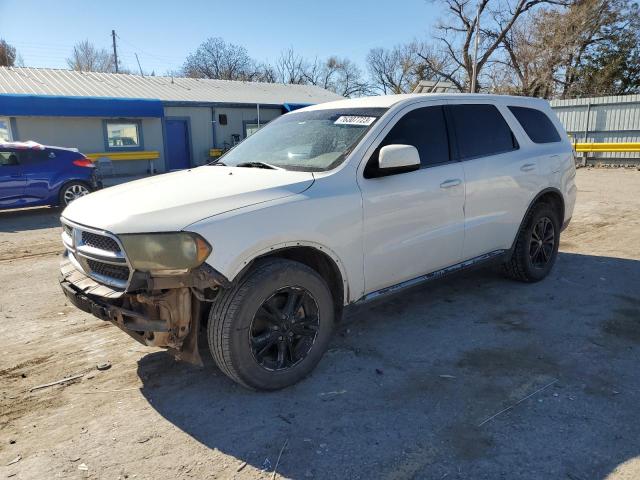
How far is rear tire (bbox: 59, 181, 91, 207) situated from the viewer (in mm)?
11016

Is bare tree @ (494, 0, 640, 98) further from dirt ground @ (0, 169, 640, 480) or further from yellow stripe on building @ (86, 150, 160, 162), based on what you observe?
dirt ground @ (0, 169, 640, 480)

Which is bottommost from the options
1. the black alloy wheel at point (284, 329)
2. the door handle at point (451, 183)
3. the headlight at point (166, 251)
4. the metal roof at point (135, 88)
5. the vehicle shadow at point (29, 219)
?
the vehicle shadow at point (29, 219)

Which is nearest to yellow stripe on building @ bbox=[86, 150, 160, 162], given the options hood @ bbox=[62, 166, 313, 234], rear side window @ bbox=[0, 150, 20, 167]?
rear side window @ bbox=[0, 150, 20, 167]

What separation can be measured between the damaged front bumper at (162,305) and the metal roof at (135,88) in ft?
60.2

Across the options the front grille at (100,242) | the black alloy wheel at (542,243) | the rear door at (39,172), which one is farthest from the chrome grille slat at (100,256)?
the rear door at (39,172)

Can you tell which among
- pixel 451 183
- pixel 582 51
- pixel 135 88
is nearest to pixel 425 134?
pixel 451 183

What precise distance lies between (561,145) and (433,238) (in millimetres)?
2547

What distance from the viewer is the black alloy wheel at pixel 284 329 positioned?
3170 mm

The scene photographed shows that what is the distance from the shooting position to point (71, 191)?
1118cm

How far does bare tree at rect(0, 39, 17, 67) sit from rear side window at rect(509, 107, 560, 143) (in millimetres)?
52957

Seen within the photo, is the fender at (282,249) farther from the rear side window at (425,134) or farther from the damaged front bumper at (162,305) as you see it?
the rear side window at (425,134)

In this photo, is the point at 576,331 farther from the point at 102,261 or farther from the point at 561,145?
Result: the point at 102,261

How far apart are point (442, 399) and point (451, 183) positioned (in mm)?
1809

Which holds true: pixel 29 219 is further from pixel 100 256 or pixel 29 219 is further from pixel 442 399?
pixel 442 399
